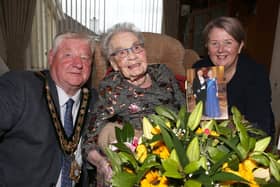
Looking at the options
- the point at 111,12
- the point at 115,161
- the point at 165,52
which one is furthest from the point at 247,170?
the point at 111,12

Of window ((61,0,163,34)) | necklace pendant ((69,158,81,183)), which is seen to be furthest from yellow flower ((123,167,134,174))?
window ((61,0,163,34))

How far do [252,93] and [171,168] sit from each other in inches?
41.8

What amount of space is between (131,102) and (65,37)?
1.42ft

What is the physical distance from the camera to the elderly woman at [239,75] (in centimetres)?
142

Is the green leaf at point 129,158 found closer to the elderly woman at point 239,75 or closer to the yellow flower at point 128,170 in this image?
the yellow flower at point 128,170

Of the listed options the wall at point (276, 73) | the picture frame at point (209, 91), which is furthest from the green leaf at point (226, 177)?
the wall at point (276, 73)

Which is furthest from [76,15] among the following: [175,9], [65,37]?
[65,37]

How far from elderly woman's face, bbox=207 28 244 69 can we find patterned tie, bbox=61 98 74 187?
0.74 meters

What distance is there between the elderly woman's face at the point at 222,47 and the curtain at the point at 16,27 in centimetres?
288

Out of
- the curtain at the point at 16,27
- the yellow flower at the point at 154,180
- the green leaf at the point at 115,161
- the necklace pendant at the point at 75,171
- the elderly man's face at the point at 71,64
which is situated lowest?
the necklace pendant at the point at 75,171

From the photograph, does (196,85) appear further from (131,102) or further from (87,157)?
(87,157)

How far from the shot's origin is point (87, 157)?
52.1 inches

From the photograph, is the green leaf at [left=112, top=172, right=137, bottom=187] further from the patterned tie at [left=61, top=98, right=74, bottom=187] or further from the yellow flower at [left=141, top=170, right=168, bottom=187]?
the patterned tie at [left=61, top=98, right=74, bottom=187]

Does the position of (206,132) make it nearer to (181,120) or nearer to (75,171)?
(181,120)
